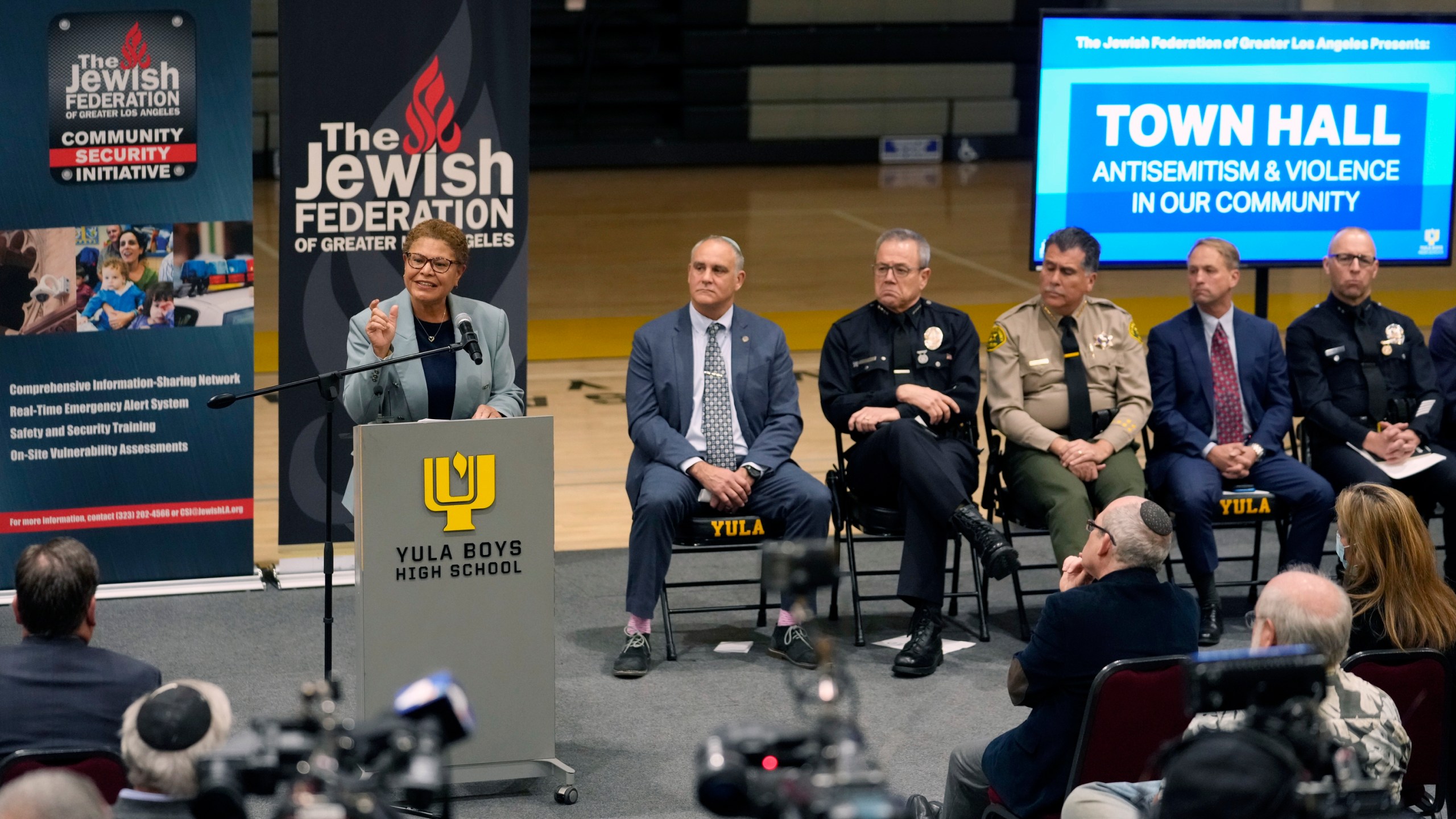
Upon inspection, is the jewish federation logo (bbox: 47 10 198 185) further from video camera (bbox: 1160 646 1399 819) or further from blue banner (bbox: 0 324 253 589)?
video camera (bbox: 1160 646 1399 819)

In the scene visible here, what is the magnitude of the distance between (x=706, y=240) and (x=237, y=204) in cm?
157

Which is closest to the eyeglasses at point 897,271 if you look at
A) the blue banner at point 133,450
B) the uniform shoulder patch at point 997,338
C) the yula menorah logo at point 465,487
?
the uniform shoulder patch at point 997,338

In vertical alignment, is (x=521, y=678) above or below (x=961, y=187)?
below

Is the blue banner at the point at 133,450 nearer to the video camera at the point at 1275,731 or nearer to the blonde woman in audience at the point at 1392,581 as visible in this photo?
the blonde woman in audience at the point at 1392,581

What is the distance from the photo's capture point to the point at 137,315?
5438 millimetres

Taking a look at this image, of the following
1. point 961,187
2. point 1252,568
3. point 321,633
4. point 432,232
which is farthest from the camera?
point 961,187

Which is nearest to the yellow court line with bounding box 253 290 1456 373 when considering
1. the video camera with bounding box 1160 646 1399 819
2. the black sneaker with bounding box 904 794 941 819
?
the black sneaker with bounding box 904 794 941 819

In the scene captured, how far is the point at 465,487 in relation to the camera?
13.2ft

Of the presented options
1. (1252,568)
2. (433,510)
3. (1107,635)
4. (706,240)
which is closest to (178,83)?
(706,240)

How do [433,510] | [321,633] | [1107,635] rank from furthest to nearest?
[321,633] < [433,510] < [1107,635]

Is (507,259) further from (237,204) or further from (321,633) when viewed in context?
(321,633)

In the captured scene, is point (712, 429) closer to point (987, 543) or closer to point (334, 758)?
point (987, 543)

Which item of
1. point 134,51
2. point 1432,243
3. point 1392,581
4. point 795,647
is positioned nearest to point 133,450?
point 134,51

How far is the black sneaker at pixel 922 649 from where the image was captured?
200 inches
